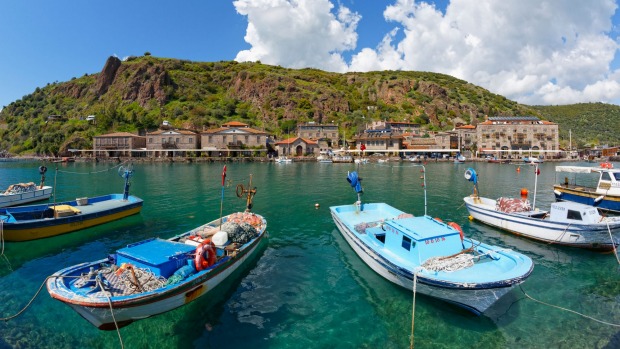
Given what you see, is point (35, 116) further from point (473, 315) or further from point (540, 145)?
point (540, 145)

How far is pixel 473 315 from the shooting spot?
32.8 ft

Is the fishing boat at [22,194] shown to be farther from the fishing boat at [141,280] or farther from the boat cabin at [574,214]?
the boat cabin at [574,214]

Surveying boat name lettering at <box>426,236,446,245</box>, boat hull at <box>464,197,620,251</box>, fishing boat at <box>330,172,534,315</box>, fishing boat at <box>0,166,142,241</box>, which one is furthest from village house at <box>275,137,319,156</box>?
boat name lettering at <box>426,236,446,245</box>

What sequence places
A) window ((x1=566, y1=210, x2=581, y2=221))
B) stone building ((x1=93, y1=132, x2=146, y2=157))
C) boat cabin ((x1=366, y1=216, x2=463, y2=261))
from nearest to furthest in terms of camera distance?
1. boat cabin ((x1=366, y1=216, x2=463, y2=261))
2. window ((x1=566, y1=210, x2=581, y2=221))
3. stone building ((x1=93, y1=132, x2=146, y2=157))

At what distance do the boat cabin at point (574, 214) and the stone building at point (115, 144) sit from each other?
116 metres

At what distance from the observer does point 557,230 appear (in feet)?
52.9

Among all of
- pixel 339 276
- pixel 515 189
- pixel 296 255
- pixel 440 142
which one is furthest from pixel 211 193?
pixel 440 142

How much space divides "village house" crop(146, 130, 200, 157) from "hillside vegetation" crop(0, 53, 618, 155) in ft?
62.4

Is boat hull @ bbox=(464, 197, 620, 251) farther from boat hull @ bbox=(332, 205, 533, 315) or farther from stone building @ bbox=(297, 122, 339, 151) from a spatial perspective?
stone building @ bbox=(297, 122, 339, 151)

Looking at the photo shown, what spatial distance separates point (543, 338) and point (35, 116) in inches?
7706

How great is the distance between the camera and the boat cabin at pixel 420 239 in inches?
426

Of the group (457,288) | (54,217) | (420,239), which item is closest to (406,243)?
(420,239)

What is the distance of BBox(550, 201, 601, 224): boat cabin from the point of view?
15562mm

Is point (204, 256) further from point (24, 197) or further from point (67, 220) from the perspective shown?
point (24, 197)
